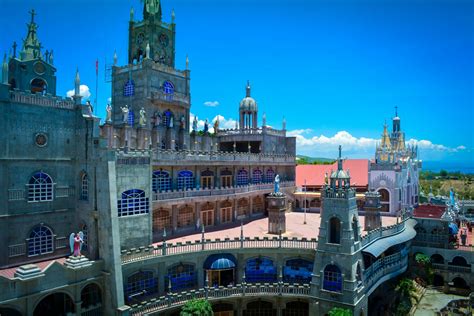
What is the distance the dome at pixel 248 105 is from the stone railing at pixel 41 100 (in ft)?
104

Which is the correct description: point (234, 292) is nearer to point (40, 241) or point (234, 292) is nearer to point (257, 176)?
point (40, 241)

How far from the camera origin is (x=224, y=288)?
34.6m

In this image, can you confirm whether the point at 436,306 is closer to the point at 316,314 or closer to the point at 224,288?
the point at 316,314

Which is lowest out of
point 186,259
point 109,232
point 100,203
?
point 186,259

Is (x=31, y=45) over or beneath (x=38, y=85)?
over

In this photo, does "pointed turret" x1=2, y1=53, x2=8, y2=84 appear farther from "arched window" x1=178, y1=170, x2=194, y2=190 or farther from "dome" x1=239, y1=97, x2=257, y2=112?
"dome" x1=239, y1=97, x2=257, y2=112

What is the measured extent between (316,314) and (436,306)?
19.1 m

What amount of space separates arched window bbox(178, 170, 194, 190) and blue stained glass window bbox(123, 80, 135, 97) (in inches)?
521

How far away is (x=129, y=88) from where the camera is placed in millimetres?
47500

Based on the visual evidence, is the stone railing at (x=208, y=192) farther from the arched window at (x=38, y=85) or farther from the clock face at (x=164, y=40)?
the clock face at (x=164, y=40)

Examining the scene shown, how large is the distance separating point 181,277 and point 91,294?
8234 millimetres

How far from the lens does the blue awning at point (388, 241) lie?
118 feet

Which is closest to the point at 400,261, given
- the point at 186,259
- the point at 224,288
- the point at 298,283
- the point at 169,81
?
the point at 298,283

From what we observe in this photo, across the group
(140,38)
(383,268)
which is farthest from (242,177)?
(140,38)
